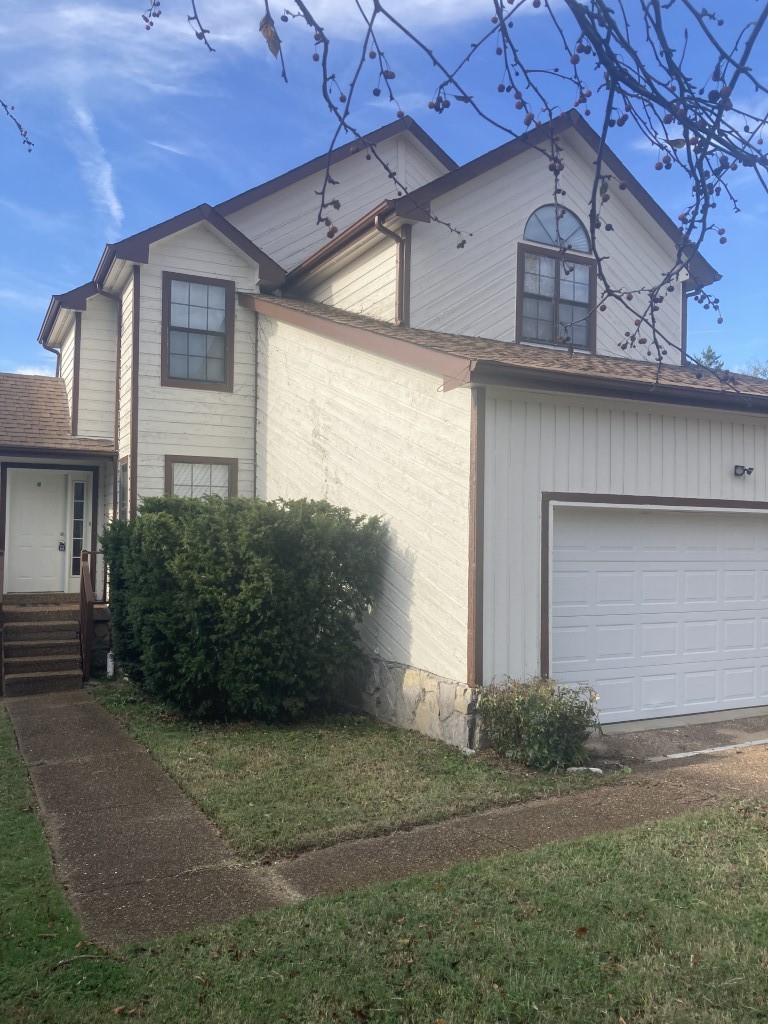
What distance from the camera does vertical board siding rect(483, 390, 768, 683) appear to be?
826 centimetres

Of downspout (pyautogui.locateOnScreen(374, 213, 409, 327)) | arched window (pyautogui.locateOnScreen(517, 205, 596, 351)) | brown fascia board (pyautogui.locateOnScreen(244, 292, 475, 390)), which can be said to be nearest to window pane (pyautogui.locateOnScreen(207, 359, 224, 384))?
brown fascia board (pyautogui.locateOnScreen(244, 292, 475, 390))

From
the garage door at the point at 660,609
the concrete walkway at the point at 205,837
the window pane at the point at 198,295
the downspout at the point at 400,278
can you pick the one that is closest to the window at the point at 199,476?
the window pane at the point at 198,295

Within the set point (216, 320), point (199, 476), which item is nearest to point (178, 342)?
point (216, 320)

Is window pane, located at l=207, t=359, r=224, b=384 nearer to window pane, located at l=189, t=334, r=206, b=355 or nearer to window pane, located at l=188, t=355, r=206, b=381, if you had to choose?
window pane, located at l=188, t=355, r=206, b=381

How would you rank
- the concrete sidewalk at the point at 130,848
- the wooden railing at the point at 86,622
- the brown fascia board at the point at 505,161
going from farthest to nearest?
the wooden railing at the point at 86,622 < the brown fascia board at the point at 505,161 < the concrete sidewalk at the point at 130,848

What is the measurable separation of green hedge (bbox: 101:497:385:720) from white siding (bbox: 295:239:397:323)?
3.66 m

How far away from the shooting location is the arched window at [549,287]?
1242cm

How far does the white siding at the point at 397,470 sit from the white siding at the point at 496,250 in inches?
67.5

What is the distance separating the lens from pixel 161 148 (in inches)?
164

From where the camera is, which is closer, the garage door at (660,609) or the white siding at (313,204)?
the garage door at (660,609)

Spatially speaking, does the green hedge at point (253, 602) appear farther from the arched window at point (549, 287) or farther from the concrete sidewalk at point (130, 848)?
the arched window at point (549, 287)

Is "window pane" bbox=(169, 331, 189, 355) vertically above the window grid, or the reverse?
"window pane" bbox=(169, 331, 189, 355)

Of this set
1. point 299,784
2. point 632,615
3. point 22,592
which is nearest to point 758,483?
point 632,615

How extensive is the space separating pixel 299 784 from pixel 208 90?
5.05m
